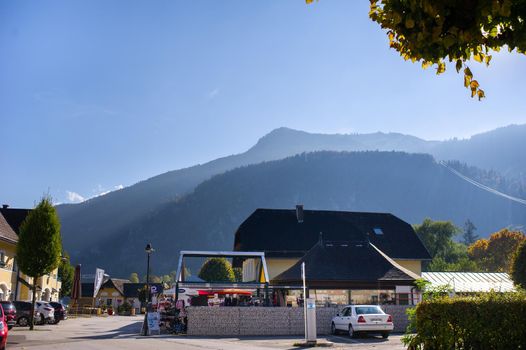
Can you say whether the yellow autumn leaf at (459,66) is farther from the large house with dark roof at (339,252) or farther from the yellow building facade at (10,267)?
the yellow building facade at (10,267)

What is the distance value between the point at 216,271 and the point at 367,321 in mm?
96019

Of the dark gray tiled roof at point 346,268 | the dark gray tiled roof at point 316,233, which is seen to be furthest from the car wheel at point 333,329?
the dark gray tiled roof at point 316,233

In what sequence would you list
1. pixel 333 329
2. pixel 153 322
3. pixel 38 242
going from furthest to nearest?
pixel 38 242
pixel 153 322
pixel 333 329

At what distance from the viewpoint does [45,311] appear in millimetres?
36812

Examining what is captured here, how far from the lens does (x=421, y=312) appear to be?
33.6ft

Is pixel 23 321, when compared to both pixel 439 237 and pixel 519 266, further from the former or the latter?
pixel 439 237

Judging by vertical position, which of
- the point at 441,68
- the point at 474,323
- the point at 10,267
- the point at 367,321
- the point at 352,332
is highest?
the point at 441,68

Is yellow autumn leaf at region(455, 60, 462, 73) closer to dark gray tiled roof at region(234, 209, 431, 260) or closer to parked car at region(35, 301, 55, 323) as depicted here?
parked car at region(35, 301, 55, 323)

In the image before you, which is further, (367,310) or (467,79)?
(367,310)

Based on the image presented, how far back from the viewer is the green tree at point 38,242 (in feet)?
97.8

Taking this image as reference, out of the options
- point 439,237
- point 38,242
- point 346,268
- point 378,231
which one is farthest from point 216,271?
point 38,242

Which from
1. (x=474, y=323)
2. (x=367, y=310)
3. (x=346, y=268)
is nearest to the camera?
(x=474, y=323)

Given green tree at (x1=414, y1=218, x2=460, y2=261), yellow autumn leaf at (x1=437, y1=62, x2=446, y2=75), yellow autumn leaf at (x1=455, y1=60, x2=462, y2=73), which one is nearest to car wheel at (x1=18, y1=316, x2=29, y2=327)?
yellow autumn leaf at (x1=437, y1=62, x2=446, y2=75)

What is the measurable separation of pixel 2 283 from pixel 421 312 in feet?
118
